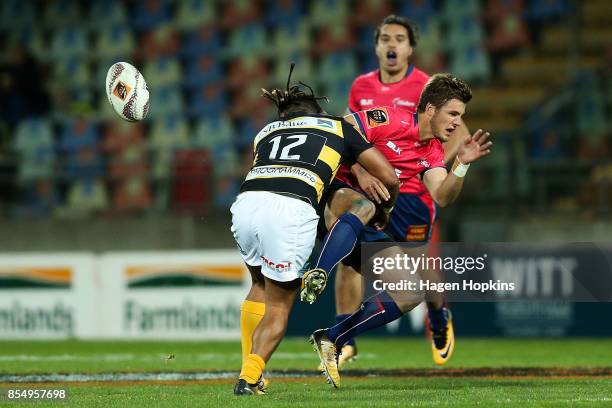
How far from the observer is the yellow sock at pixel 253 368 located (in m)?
6.72

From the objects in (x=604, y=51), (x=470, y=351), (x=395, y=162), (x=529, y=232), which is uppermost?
(x=604, y=51)

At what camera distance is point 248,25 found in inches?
746

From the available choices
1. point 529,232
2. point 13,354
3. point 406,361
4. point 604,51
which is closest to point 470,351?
point 406,361

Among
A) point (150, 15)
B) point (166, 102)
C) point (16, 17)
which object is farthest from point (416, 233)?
point (16, 17)

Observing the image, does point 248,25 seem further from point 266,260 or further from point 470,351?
point 266,260

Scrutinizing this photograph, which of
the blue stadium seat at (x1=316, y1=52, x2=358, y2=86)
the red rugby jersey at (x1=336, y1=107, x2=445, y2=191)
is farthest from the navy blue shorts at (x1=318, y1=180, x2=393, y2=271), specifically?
the blue stadium seat at (x1=316, y1=52, x2=358, y2=86)

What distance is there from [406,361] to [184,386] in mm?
2880

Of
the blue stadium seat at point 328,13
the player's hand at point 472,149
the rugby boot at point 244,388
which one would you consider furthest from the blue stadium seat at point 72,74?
the rugby boot at point 244,388

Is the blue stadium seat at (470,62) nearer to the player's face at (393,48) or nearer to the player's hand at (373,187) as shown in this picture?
the player's face at (393,48)

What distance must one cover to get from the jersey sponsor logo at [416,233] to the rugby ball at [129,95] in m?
2.12

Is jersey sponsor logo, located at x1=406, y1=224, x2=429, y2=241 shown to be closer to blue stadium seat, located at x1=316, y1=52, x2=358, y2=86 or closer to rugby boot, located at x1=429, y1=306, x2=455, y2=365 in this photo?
rugby boot, located at x1=429, y1=306, x2=455, y2=365

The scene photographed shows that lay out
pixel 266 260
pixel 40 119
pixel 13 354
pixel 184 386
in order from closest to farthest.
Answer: pixel 266 260 → pixel 184 386 → pixel 13 354 → pixel 40 119

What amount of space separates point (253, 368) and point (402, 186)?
7.86 ft

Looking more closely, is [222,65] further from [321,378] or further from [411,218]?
[321,378]
